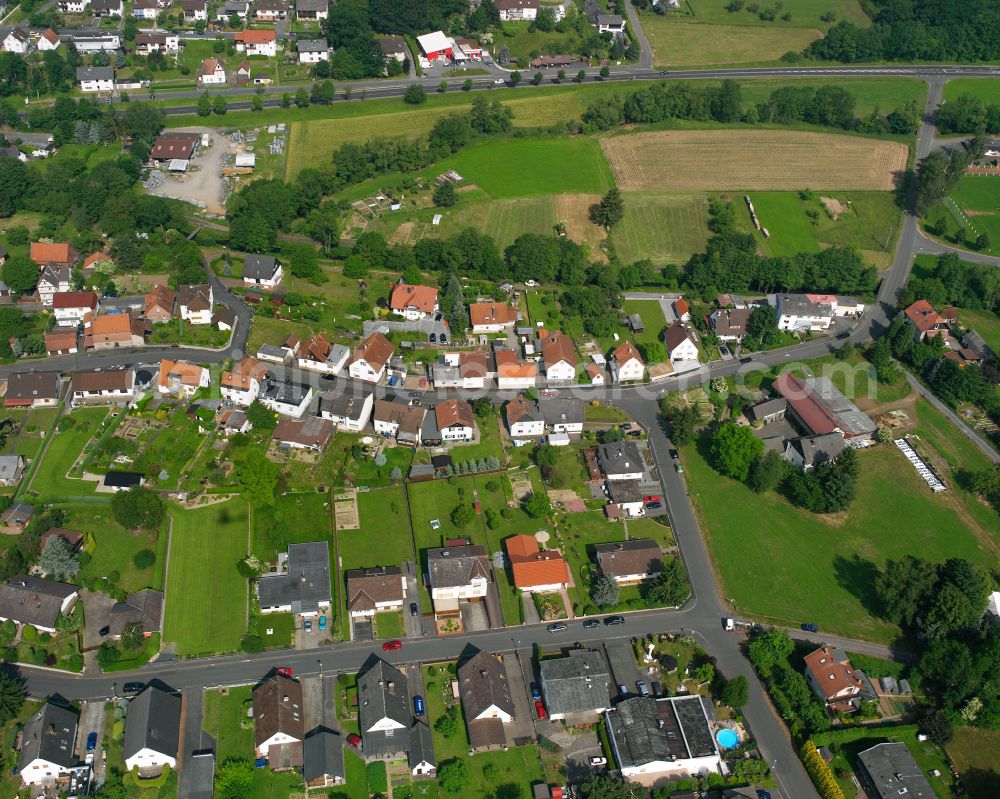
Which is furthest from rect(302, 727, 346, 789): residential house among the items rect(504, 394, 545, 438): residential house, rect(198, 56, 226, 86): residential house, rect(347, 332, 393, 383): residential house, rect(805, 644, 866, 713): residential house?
rect(198, 56, 226, 86): residential house

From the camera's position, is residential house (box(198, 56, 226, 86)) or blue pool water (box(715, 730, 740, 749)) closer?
blue pool water (box(715, 730, 740, 749))

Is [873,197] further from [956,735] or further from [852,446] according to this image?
[956,735]

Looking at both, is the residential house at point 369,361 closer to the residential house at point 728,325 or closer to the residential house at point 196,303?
the residential house at point 196,303

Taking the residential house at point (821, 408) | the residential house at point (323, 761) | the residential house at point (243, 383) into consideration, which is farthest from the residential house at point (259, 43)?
the residential house at point (323, 761)

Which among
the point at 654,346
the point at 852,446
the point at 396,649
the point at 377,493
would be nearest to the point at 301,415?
the point at 377,493

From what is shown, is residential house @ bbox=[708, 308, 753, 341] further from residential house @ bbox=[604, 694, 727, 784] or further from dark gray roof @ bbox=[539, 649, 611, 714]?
residential house @ bbox=[604, 694, 727, 784]

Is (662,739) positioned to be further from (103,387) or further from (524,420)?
(103,387)

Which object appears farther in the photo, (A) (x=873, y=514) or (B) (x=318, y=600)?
(A) (x=873, y=514)
